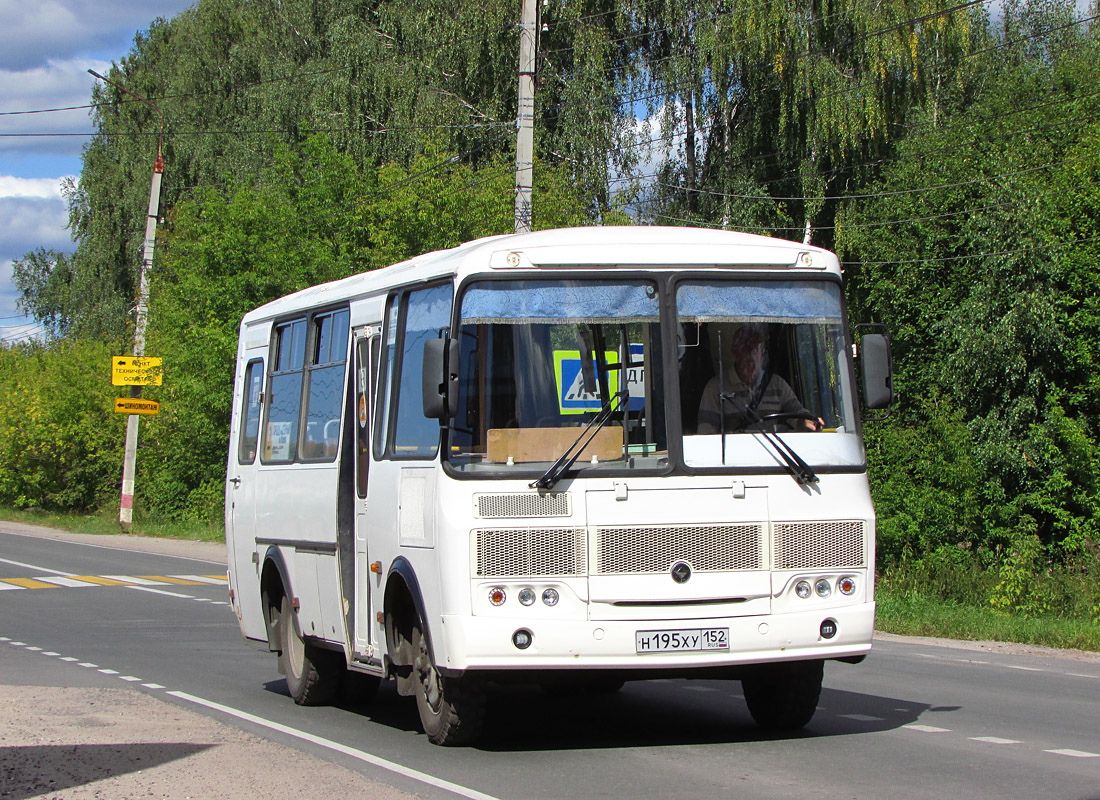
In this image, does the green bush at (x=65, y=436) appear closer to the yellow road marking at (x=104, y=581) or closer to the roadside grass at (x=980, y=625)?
the yellow road marking at (x=104, y=581)

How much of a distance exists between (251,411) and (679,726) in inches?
191

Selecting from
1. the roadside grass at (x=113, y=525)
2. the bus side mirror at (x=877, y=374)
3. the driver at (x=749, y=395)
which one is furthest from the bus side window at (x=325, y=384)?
the roadside grass at (x=113, y=525)

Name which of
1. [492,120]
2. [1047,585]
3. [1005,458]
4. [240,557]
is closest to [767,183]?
[492,120]

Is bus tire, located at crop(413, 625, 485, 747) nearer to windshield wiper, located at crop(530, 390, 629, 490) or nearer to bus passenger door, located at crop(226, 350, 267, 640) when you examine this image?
windshield wiper, located at crop(530, 390, 629, 490)

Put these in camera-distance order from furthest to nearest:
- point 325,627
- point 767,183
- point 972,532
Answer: point 767,183
point 972,532
point 325,627

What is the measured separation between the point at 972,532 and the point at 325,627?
1824 cm

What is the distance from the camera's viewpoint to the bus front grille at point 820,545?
8.64 meters

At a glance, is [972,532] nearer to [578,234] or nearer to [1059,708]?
[1059,708]

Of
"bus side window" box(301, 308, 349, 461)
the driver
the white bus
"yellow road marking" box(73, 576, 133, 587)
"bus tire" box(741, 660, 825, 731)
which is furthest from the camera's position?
"yellow road marking" box(73, 576, 133, 587)

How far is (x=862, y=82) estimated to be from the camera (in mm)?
35375

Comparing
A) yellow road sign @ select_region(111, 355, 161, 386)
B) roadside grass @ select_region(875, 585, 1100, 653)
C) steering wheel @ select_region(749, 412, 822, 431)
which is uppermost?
yellow road sign @ select_region(111, 355, 161, 386)

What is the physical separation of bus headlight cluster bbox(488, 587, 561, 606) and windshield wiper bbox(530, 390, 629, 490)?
56cm

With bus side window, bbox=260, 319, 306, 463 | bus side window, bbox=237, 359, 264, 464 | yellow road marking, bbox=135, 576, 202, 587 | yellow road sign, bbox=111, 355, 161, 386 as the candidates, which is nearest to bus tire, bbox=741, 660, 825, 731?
bus side window, bbox=260, 319, 306, 463

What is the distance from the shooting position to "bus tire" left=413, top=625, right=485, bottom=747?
28.6 ft
